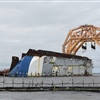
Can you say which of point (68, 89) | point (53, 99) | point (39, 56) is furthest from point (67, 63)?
point (53, 99)

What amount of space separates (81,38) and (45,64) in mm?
18213

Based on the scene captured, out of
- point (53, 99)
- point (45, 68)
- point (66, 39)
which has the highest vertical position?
point (66, 39)

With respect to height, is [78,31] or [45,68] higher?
[78,31]

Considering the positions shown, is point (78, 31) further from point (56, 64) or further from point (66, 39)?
point (56, 64)

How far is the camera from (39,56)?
436 feet

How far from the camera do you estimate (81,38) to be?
5527 inches

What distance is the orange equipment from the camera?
460 ft

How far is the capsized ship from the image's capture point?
130 meters

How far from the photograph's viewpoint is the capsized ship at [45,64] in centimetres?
13050

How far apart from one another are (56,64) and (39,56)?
31.9ft

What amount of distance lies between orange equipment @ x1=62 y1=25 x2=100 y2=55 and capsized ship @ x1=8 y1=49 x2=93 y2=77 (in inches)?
166

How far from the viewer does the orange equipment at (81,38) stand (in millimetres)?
140125

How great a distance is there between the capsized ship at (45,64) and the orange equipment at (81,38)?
13.8 feet

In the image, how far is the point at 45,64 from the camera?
13575 cm
